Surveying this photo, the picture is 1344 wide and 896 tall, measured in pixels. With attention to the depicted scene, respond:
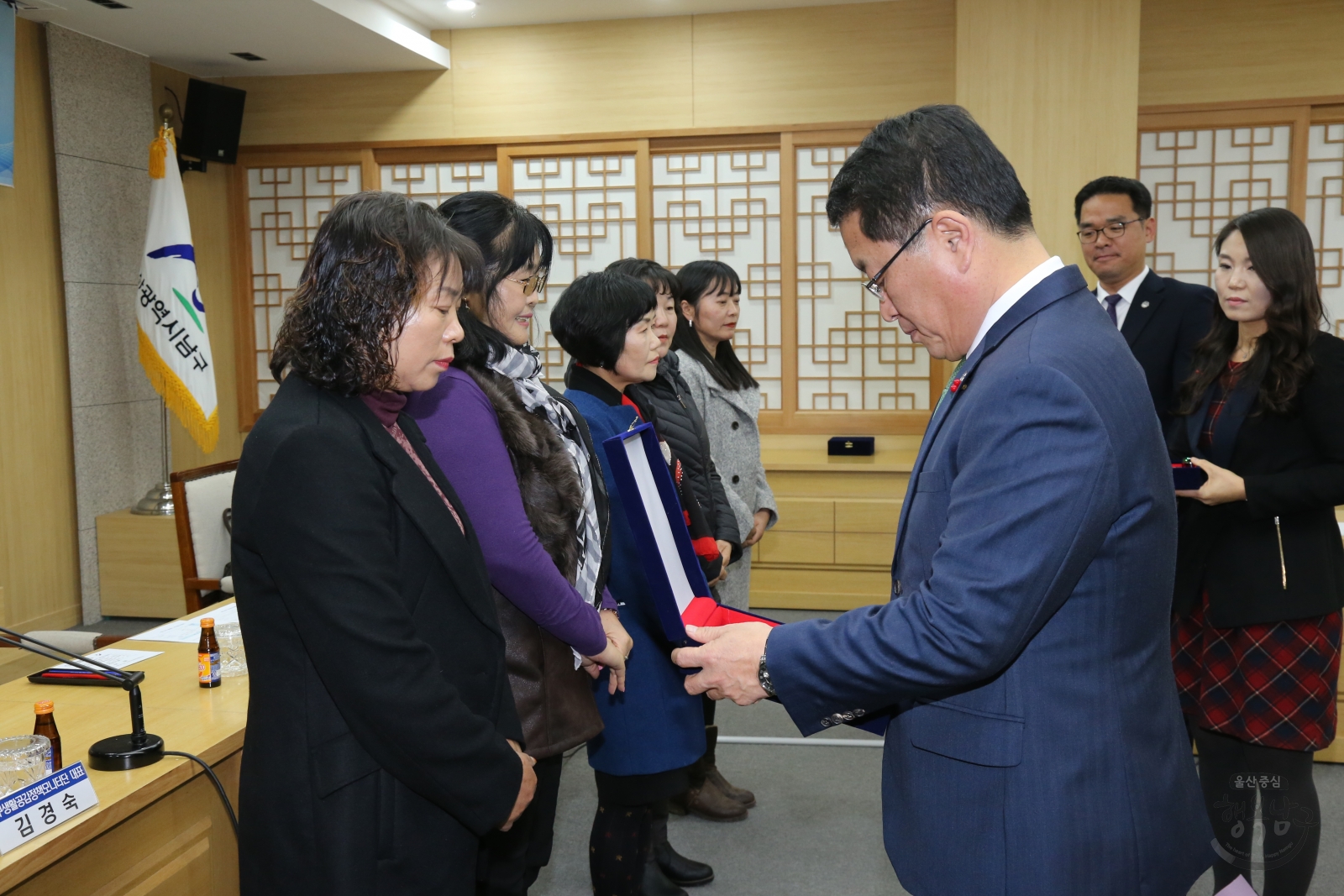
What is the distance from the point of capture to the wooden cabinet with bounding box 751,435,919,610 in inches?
189

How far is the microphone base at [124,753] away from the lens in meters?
1.48

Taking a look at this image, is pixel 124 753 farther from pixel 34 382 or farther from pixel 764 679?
pixel 34 382

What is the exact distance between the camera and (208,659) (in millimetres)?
1836

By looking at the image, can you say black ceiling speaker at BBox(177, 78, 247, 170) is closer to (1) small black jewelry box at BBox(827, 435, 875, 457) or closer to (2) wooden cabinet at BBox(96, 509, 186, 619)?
(2) wooden cabinet at BBox(96, 509, 186, 619)

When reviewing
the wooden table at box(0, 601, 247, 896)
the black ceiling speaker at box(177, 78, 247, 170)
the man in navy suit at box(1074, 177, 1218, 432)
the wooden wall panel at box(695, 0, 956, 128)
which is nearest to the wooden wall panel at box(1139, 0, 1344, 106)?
the wooden wall panel at box(695, 0, 956, 128)

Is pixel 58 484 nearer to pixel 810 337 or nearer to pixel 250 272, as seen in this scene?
pixel 250 272

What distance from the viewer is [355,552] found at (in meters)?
1.14

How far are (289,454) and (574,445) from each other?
68 centimetres

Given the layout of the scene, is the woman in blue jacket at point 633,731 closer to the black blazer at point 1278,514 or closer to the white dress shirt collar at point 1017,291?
the white dress shirt collar at point 1017,291

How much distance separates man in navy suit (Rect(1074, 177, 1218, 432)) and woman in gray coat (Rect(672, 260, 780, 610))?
3.38 feet

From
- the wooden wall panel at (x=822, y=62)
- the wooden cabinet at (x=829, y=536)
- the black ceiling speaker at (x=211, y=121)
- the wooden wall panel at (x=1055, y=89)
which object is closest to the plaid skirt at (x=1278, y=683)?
the wooden cabinet at (x=829, y=536)

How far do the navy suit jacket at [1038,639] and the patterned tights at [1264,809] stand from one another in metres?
1.17

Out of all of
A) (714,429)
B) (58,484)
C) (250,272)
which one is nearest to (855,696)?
(714,429)

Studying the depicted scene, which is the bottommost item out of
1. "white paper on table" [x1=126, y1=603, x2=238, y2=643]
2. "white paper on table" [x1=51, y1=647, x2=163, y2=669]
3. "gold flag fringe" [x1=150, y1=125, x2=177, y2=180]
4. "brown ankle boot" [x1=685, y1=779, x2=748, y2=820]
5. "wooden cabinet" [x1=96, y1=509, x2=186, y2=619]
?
"brown ankle boot" [x1=685, y1=779, x2=748, y2=820]
